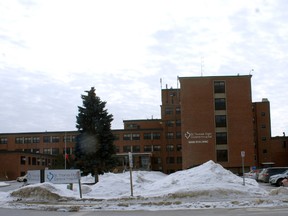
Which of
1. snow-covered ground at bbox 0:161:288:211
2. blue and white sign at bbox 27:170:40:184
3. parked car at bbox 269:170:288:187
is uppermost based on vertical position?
blue and white sign at bbox 27:170:40:184

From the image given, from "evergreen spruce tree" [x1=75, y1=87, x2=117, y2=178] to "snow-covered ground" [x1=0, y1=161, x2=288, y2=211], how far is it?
15.1 m

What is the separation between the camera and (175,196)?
23.5 m

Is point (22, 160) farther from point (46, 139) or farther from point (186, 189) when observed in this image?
point (186, 189)

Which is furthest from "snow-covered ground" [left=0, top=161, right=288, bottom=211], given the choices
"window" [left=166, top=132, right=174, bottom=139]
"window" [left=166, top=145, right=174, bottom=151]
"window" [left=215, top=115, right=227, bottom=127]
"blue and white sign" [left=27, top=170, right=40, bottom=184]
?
"window" [left=166, top=132, right=174, bottom=139]

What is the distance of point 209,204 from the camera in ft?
62.3

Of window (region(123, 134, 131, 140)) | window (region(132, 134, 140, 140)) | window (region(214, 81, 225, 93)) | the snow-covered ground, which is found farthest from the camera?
window (region(132, 134, 140, 140))

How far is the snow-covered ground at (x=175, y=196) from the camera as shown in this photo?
19.2m

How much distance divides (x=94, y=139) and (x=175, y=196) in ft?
79.9

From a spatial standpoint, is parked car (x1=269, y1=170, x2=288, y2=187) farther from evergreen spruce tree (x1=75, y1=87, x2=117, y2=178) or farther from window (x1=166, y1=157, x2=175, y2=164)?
window (x1=166, y1=157, x2=175, y2=164)

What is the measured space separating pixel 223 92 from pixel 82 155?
144ft

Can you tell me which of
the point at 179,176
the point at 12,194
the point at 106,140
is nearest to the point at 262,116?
the point at 106,140

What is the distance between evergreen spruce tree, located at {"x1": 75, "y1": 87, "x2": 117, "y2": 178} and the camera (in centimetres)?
4628

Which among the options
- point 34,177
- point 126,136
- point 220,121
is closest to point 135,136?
point 126,136

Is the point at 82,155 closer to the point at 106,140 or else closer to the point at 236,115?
the point at 106,140
